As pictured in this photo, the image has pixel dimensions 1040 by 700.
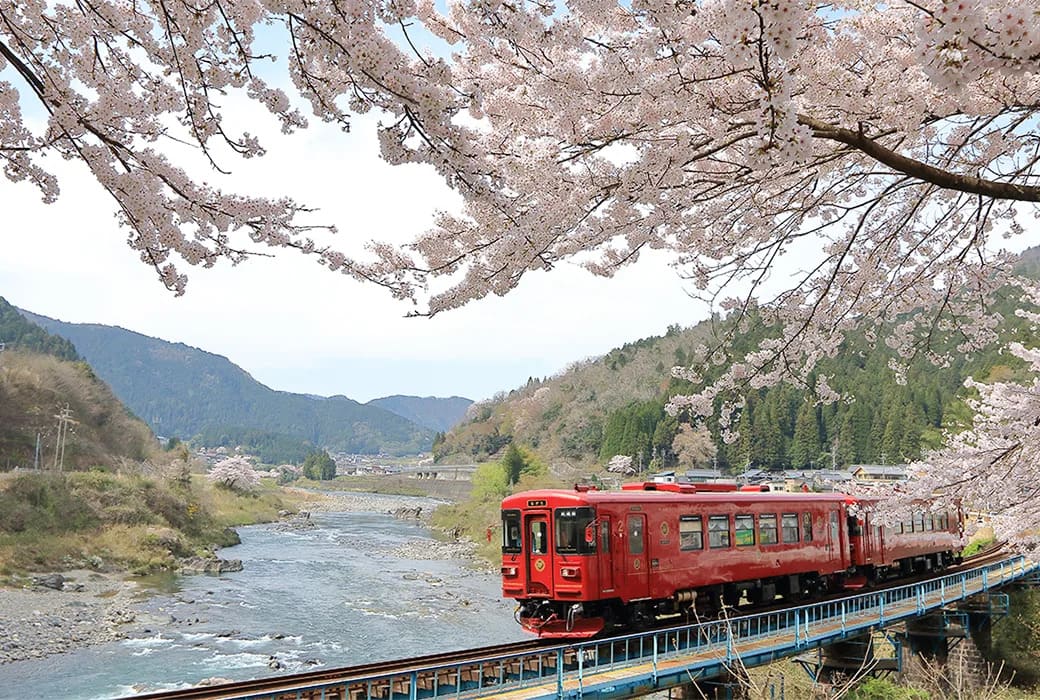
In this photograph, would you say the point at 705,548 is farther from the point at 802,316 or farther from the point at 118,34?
the point at 118,34

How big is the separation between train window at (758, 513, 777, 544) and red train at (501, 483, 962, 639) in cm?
2

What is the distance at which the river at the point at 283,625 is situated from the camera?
16094mm

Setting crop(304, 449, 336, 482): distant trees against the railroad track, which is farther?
crop(304, 449, 336, 482): distant trees

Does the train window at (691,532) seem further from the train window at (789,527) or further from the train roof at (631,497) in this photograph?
the train window at (789,527)

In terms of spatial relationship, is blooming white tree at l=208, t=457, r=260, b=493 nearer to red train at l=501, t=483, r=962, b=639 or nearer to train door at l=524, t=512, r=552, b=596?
red train at l=501, t=483, r=962, b=639

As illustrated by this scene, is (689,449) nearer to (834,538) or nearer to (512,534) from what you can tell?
(834,538)

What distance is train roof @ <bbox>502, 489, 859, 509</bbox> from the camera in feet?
33.0

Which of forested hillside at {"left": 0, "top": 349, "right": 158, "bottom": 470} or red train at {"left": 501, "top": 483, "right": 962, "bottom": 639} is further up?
forested hillside at {"left": 0, "top": 349, "right": 158, "bottom": 470}

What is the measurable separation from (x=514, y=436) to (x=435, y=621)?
3116 inches

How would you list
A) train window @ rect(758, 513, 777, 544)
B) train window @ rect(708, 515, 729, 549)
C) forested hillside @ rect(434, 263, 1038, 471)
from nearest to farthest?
1. train window @ rect(708, 515, 729, 549)
2. train window @ rect(758, 513, 777, 544)
3. forested hillside @ rect(434, 263, 1038, 471)

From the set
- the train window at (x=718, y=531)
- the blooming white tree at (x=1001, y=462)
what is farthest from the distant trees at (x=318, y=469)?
the blooming white tree at (x=1001, y=462)

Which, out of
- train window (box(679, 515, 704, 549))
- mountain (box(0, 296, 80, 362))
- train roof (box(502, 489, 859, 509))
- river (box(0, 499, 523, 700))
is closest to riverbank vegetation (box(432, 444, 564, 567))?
river (box(0, 499, 523, 700))

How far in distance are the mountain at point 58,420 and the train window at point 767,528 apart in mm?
41118

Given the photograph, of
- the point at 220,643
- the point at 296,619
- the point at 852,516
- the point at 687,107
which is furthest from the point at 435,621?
the point at 687,107
